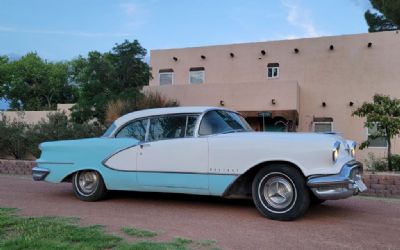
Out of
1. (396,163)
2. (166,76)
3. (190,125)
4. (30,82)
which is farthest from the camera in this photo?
(30,82)

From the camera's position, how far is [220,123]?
Answer: 23.4 ft

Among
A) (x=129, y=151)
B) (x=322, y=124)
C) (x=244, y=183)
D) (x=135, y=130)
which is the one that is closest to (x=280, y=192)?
(x=244, y=183)

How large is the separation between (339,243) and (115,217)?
2.92m

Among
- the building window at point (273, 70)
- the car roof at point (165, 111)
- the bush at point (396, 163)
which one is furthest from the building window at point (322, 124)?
the car roof at point (165, 111)

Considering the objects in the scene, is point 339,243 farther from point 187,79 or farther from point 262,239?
point 187,79

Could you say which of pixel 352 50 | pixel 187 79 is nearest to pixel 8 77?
pixel 187 79

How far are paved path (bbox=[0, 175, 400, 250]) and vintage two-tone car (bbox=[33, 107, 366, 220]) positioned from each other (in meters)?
0.29

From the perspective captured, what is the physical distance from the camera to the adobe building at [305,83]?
63.3 feet

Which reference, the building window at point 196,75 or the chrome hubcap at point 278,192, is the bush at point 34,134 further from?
the chrome hubcap at point 278,192

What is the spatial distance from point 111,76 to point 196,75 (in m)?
5.21

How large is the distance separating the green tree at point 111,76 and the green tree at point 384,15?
1014cm

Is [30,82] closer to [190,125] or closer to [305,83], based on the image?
[305,83]

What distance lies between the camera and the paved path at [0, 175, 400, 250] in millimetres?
5109

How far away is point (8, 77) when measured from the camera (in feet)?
156
